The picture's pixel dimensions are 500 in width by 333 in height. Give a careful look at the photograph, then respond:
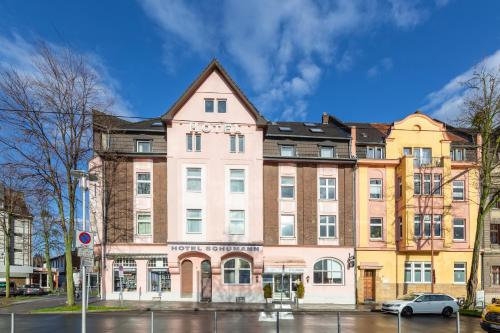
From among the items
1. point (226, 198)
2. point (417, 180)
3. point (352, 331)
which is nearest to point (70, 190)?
point (226, 198)

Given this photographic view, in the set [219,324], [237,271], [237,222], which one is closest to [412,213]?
[237,222]

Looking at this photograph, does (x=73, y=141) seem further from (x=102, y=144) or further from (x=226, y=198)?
(x=226, y=198)

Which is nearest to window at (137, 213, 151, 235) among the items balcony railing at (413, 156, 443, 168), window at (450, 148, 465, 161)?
balcony railing at (413, 156, 443, 168)

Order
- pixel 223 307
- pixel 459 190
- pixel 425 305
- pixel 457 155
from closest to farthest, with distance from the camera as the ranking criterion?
pixel 425 305 → pixel 223 307 → pixel 459 190 → pixel 457 155

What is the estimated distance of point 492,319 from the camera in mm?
15352

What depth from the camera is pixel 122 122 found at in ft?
105

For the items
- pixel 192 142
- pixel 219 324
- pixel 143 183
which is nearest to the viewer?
pixel 219 324

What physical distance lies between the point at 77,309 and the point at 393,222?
23.0 m

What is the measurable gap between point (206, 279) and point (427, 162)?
19354 mm

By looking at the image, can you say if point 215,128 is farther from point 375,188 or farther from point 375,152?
point 375,188

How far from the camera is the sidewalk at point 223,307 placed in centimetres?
2541

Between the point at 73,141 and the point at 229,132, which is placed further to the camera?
the point at 229,132

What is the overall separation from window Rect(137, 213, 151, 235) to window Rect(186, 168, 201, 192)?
3.67 meters

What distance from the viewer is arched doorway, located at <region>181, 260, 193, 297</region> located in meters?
29.5
